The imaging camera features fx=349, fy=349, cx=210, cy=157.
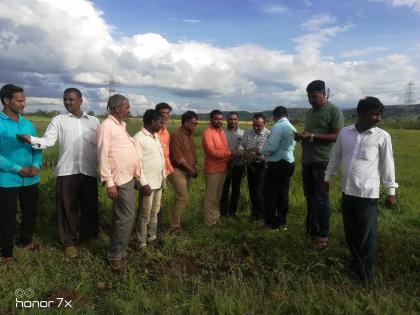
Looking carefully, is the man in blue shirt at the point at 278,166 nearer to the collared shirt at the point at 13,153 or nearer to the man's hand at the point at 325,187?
the man's hand at the point at 325,187

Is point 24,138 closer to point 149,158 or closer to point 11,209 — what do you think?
point 11,209

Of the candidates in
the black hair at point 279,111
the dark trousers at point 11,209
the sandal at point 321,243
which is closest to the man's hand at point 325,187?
the sandal at point 321,243

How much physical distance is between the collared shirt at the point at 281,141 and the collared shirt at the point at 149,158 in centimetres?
172

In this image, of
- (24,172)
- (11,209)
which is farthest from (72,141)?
(11,209)

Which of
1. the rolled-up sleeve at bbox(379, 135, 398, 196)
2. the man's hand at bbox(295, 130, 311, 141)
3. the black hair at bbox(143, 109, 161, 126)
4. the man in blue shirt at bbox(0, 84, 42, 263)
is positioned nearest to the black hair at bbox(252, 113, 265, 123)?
the man's hand at bbox(295, 130, 311, 141)

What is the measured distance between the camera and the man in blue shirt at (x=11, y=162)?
13.7 feet

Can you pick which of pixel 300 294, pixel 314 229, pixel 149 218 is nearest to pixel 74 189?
pixel 149 218

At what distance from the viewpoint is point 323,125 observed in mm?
4773

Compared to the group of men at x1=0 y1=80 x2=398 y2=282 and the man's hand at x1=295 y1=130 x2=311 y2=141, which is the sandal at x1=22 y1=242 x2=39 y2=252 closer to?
the group of men at x1=0 y1=80 x2=398 y2=282

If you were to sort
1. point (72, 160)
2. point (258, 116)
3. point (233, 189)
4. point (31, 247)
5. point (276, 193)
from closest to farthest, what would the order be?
point (72, 160) → point (31, 247) → point (276, 193) → point (258, 116) → point (233, 189)

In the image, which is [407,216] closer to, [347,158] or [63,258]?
[347,158]

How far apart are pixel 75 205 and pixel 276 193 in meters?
3.07

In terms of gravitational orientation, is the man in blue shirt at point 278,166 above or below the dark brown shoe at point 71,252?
above

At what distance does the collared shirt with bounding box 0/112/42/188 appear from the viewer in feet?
13.7
